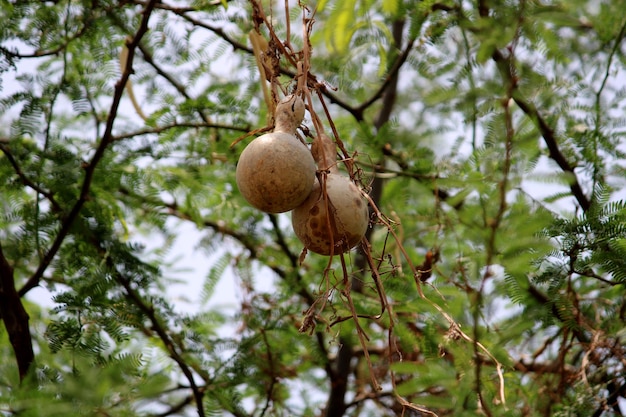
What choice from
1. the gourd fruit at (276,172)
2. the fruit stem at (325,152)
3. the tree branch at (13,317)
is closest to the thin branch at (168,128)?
the tree branch at (13,317)

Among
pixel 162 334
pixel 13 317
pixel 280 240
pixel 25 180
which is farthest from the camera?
pixel 280 240

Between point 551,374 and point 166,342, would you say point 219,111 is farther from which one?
point 551,374

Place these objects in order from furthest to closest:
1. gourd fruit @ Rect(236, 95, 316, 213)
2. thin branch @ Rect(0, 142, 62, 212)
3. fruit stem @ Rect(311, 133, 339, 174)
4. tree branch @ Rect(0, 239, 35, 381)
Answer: thin branch @ Rect(0, 142, 62, 212)
tree branch @ Rect(0, 239, 35, 381)
fruit stem @ Rect(311, 133, 339, 174)
gourd fruit @ Rect(236, 95, 316, 213)

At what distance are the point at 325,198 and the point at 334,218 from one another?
5 cm

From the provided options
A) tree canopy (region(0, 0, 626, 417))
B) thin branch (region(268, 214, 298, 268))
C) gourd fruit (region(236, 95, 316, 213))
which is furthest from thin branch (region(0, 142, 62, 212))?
gourd fruit (region(236, 95, 316, 213))

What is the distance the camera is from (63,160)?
256 cm

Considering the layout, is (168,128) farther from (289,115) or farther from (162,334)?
(289,115)

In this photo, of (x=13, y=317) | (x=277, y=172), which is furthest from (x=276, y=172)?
(x=13, y=317)

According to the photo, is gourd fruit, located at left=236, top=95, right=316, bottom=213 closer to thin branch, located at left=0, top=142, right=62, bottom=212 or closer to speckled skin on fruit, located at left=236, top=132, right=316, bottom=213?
speckled skin on fruit, located at left=236, top=132, right=316, bottom=213

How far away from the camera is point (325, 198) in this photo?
1.48m

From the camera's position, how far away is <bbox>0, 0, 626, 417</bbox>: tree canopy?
1959mm

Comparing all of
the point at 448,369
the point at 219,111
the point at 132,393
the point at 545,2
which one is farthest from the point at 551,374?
the point at 132,393

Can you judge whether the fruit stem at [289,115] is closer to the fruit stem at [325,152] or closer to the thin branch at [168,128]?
the fruit stem at [325,152]

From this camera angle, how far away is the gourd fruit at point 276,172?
1486mm
